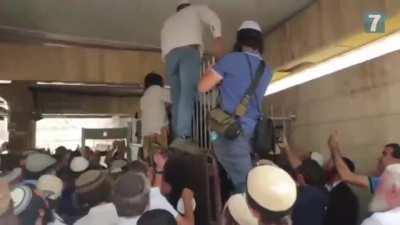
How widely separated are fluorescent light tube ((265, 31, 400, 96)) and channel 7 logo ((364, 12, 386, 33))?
0.19 m

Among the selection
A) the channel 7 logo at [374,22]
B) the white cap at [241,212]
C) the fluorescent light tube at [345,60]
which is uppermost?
the channel 7 logo at [374,22]

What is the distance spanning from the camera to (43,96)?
5539mm

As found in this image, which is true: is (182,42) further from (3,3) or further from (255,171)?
(3,3)

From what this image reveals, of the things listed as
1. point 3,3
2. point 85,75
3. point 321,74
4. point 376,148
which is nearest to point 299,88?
point 321,74

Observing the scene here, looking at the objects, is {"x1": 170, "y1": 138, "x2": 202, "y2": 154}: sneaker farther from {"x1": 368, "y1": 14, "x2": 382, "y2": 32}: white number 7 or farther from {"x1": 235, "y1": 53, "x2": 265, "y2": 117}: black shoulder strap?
{"x1": 368, "y1": 14, "x2": 382, "y2": 32}: white number 7

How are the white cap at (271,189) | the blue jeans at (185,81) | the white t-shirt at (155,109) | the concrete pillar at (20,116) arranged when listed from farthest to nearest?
the concrete pillar at (20,116) → the white t-shirt at (155,109) → the blue jeans at (185,81) → the white cap at (271,189)

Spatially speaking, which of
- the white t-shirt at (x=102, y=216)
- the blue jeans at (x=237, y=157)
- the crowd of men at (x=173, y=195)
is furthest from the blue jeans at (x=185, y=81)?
the white t-shirt at (x=102, y=216)

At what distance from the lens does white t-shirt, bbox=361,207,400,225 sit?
1883 millimetres

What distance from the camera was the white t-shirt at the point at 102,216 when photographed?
193cm

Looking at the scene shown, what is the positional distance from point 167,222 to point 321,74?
119 inches

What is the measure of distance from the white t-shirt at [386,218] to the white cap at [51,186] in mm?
1780

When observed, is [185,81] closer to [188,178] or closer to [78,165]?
[188,178]

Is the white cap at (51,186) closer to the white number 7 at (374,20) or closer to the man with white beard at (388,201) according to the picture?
the man with white beard at (388,201)

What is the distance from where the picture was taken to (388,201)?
197 cm
